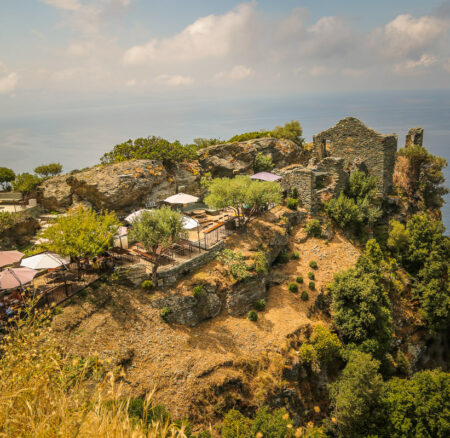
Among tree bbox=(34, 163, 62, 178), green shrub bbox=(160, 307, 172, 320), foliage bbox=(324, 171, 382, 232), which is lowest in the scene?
green shrub bbox=(160, 307, 172, 320)

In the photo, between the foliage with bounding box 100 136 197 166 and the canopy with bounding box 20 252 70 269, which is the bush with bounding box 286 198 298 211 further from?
the canopy with bounding box 20 252 70 269

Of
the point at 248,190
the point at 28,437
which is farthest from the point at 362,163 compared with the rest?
the point at 28,437

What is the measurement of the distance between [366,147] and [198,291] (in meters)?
28.9

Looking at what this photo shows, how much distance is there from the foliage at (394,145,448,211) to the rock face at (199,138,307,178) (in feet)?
47.4

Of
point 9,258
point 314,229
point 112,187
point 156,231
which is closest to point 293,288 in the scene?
point 314,229

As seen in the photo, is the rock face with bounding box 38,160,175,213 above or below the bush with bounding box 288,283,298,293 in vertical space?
above

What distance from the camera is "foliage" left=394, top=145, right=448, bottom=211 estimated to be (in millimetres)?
37188

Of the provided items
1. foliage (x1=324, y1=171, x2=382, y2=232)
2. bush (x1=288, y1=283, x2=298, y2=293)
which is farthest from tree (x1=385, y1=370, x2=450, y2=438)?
foliage (x1=324, y1=171, x2=382, y2=232)

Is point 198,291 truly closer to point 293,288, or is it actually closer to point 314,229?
point 293,288

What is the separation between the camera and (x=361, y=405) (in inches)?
764

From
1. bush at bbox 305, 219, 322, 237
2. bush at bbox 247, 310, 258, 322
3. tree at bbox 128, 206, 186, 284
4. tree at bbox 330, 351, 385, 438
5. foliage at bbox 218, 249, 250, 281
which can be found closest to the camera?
tree at bbox 330, 351, 385, 438

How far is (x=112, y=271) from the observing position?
72.9 ft

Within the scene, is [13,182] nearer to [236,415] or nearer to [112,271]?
[112,271]

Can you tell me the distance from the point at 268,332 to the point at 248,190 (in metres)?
12.4
